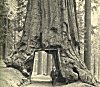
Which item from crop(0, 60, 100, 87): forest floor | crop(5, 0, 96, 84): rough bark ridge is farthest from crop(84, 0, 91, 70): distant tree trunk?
crop(0, 60, 100, 87): forest floor

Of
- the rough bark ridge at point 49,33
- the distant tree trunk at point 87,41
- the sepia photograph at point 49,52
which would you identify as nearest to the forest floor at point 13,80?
the sepia photograph at point 49,52

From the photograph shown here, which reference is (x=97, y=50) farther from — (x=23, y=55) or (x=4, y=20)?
(x=23, y=55)

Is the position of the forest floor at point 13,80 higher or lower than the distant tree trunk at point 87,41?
lower

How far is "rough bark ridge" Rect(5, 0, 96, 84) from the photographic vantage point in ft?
29.8

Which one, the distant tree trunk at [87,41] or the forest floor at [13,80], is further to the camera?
the distant tree trunk at [87,41]

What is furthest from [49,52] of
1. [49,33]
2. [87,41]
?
[87,41]

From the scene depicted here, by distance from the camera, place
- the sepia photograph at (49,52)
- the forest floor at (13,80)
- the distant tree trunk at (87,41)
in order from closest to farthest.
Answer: the forest floor at (13,80)
the sepia photograph at (49,52)
the distant tree trunk at (87,41)

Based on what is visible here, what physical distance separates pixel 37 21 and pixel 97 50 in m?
7.17

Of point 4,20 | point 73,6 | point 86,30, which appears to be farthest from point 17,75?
point 4,20

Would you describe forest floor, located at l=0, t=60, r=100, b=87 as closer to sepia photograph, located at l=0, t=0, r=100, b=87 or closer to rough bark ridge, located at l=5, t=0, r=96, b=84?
sepia photograph, located at l=0, t=0, r=100, b=87

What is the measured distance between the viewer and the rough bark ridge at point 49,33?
9070 mm

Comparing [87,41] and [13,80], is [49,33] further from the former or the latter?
[87,41]

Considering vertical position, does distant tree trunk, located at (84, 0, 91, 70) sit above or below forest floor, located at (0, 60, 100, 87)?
above

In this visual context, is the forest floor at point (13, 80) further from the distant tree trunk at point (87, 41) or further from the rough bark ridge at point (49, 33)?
the distant tree trunk at point (87, 41)
